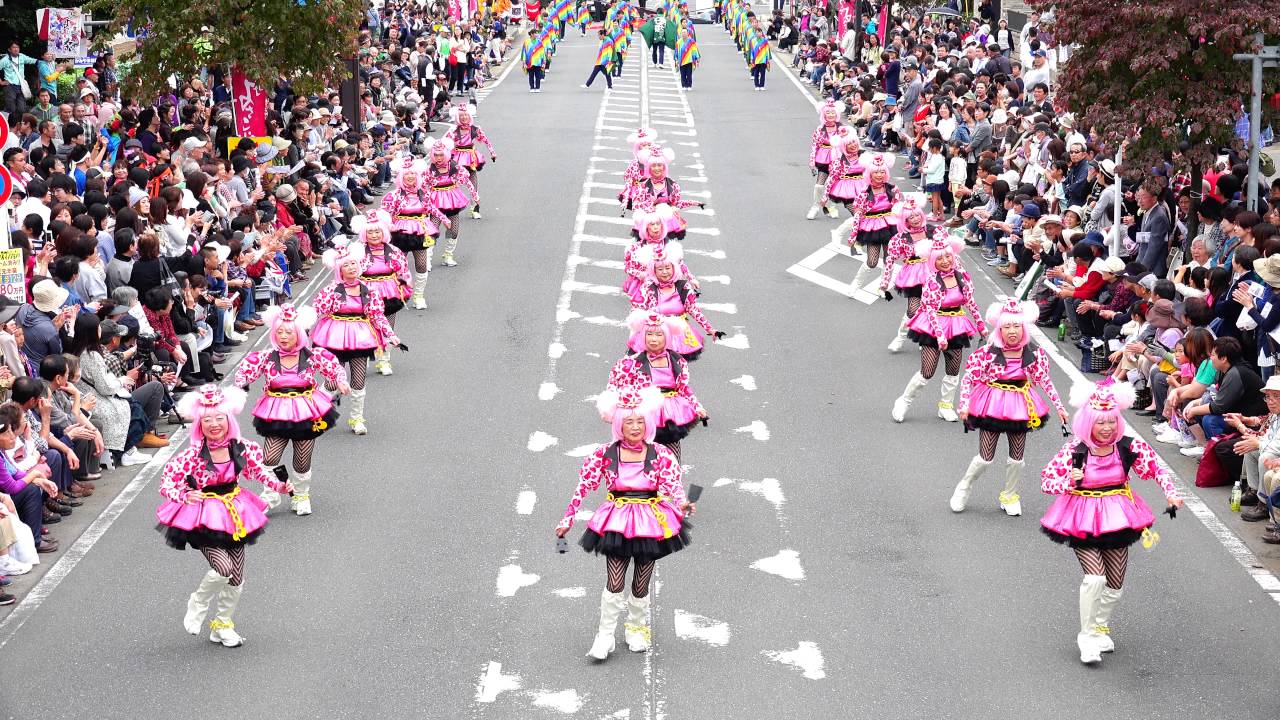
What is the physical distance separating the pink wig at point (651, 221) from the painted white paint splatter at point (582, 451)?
3293 millimetres

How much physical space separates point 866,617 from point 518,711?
9.13 ft

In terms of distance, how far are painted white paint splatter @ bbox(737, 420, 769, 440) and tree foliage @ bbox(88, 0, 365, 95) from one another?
13.7 metres

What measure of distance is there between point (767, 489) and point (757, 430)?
1784 mm

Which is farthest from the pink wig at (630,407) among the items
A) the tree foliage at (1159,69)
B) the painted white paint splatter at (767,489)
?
the tree foliage at (1159,69)

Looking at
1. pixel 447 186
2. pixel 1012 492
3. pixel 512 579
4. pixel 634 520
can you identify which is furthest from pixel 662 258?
pixel 447 186

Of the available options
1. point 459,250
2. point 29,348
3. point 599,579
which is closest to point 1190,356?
point 599,579

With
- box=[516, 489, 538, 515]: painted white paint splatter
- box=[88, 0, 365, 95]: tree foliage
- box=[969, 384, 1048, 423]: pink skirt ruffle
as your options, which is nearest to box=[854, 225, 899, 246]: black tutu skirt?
box=[969, 384, 1048, 423]: pink skirt ruffle

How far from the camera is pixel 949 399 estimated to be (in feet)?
53.7

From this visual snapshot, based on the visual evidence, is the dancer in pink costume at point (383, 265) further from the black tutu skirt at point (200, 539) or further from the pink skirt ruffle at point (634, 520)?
the pink skirt ruffle at point (634, 520)

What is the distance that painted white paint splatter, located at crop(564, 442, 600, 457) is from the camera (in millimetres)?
15451

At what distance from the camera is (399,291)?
1778 centimetres

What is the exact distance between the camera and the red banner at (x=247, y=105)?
27.5m

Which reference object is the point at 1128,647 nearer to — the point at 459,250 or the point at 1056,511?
the point at 1056,511

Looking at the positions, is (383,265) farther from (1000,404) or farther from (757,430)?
(1000,404)
